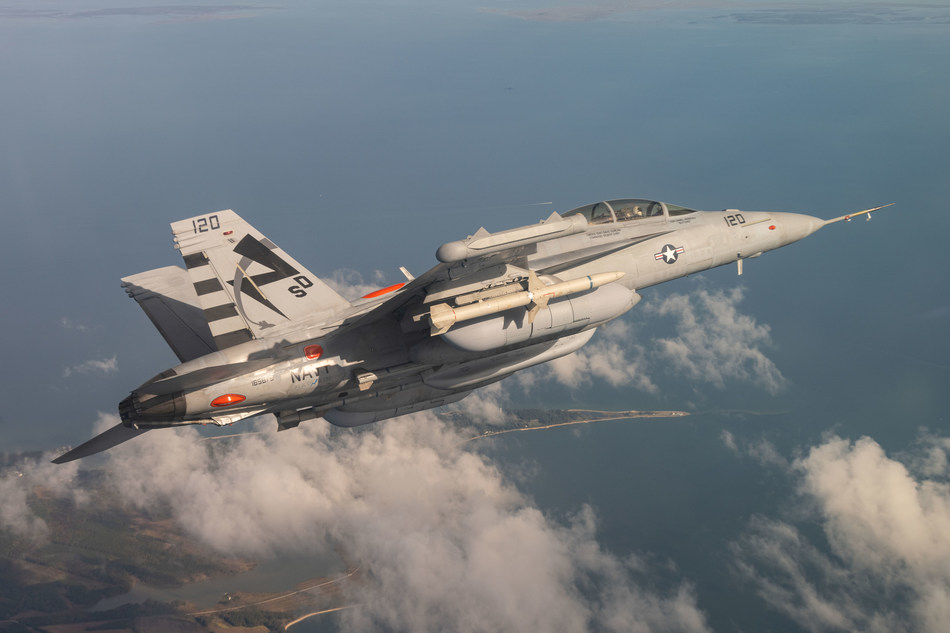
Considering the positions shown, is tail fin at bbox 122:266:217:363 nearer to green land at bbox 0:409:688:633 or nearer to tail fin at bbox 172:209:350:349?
tail fin at bbox 172:209:350:349

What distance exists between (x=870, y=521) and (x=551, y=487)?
307ft

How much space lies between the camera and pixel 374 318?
55.3 feet

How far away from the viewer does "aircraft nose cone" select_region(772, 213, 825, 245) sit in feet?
72.0

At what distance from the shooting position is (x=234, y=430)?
170 metres

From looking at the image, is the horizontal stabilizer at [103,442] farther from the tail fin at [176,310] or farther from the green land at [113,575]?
the green land at [113,575]

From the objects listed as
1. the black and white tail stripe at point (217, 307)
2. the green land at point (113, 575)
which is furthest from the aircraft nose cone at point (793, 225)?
the green land at point (113, 575)

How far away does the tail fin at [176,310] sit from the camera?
19.5 meters

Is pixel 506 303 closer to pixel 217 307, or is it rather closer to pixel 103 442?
pixel 217 307

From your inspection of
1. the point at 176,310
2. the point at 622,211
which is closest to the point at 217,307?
the point at 176,310

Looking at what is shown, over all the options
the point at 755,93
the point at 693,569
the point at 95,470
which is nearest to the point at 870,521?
the point at 693,569

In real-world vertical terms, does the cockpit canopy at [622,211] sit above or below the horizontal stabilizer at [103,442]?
Result: above

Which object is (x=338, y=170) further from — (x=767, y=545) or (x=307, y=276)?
(x=307, y=276)

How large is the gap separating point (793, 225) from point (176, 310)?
19924 millimetres

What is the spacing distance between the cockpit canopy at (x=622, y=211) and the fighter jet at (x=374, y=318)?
0.20ft
